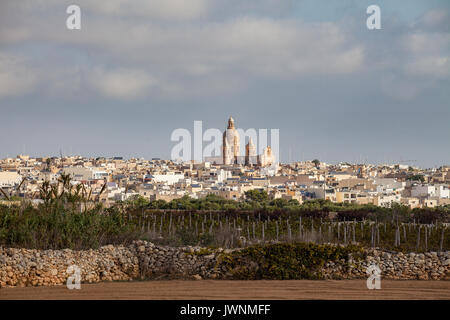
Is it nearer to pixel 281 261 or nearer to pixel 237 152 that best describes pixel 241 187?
pixel 281 261

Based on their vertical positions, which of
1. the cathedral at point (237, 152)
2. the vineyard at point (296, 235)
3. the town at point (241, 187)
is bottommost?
the town at point (241, 187)

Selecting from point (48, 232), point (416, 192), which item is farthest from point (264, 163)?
point (48, 232)

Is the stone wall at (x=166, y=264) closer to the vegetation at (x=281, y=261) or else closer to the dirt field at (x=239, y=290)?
the vegetation at (x=281, y=261)

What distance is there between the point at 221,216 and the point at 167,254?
1150cm

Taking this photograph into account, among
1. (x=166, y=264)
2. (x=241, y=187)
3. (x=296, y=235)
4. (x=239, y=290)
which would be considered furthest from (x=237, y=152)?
(x=239, y=290)

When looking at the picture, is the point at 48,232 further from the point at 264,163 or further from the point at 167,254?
the point at 264,163

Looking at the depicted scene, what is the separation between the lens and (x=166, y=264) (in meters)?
10.2

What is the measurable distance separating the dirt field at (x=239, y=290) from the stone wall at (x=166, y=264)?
404 millimetres

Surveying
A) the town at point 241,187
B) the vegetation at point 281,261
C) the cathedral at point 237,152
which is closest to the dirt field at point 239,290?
the vegetation at point 281,261

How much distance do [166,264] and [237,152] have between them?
342ft

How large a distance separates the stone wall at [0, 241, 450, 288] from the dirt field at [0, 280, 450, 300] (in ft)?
1.33

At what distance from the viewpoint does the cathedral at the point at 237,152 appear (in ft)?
357

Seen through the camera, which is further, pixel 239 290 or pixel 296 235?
pixel 296 235

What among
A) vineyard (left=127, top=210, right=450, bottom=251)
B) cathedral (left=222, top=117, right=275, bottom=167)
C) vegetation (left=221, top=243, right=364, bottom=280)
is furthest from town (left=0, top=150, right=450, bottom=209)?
vegetation (left=221, top=243, right=364, bottom=280)
